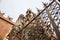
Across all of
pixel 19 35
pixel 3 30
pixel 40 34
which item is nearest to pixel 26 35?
pixel 19 35

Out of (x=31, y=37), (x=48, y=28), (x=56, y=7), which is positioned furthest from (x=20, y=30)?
(x=56, y=7)

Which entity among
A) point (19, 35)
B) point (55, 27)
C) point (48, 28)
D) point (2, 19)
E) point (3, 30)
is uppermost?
point (2, 19)

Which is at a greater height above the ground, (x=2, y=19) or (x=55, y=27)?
(x=2, y=19)

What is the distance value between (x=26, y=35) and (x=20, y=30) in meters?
0.31

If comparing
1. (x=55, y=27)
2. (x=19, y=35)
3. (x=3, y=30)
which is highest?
(x=3, y=30)

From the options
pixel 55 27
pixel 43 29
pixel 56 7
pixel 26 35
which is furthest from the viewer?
pixel 26 35

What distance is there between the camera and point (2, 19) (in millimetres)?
12156

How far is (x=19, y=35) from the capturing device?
6012 millimetres

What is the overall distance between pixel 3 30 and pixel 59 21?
25.0ft

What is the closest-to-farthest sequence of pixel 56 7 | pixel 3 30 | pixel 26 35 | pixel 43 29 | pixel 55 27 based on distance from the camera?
pixel 55 27 → pixel 56 7 → pixel 43 29 → pixel 26 35 → pixel 3 30

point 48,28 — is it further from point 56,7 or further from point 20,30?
point 20,30

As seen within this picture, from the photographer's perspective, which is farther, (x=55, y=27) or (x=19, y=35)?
(x=19, y=35)

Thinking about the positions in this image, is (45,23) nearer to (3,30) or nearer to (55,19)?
(55,19)

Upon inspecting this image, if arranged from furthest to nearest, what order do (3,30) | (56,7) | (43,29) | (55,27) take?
1. (3,30)
2. (43,29)
3. (56,7)
4. (55,27)
